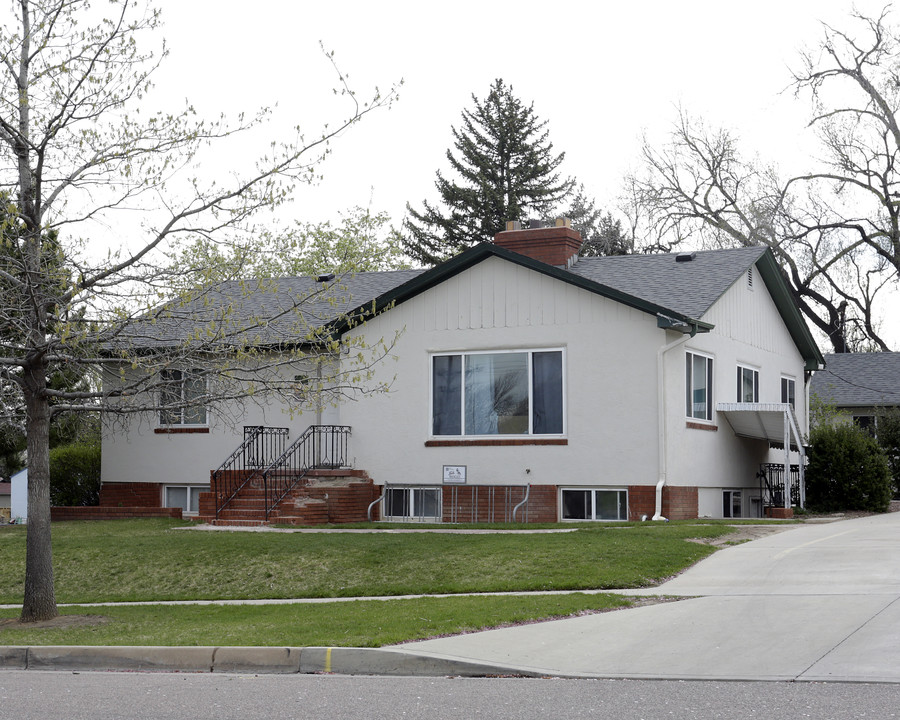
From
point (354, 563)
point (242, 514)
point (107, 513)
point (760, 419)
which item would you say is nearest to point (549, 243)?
point (760, 419)

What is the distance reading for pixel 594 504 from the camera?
2052 cm

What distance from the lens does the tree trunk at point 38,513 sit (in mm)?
12789

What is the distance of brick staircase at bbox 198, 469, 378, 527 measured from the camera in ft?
66.3

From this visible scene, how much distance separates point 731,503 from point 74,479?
1468 cm

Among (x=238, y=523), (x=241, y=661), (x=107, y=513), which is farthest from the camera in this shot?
(x=107, y=513)

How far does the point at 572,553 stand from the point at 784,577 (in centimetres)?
295

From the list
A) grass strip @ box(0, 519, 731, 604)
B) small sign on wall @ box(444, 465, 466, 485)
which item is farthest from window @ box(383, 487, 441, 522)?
grass strip @ box(0, 519, 731, 604)

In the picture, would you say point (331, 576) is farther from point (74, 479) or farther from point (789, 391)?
point (789, 391)

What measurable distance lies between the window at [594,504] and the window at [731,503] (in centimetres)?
324

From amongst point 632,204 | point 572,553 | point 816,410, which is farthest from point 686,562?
point 632,204

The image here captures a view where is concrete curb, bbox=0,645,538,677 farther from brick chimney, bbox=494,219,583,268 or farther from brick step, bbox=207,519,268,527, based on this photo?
brick chimney, bbox=494,219,583,268

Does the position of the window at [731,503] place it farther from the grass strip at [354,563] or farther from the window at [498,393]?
the grass strip at [354,563]

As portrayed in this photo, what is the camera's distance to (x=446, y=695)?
26.6 feet

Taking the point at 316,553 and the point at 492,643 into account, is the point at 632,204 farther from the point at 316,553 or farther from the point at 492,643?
the point at 492,643
